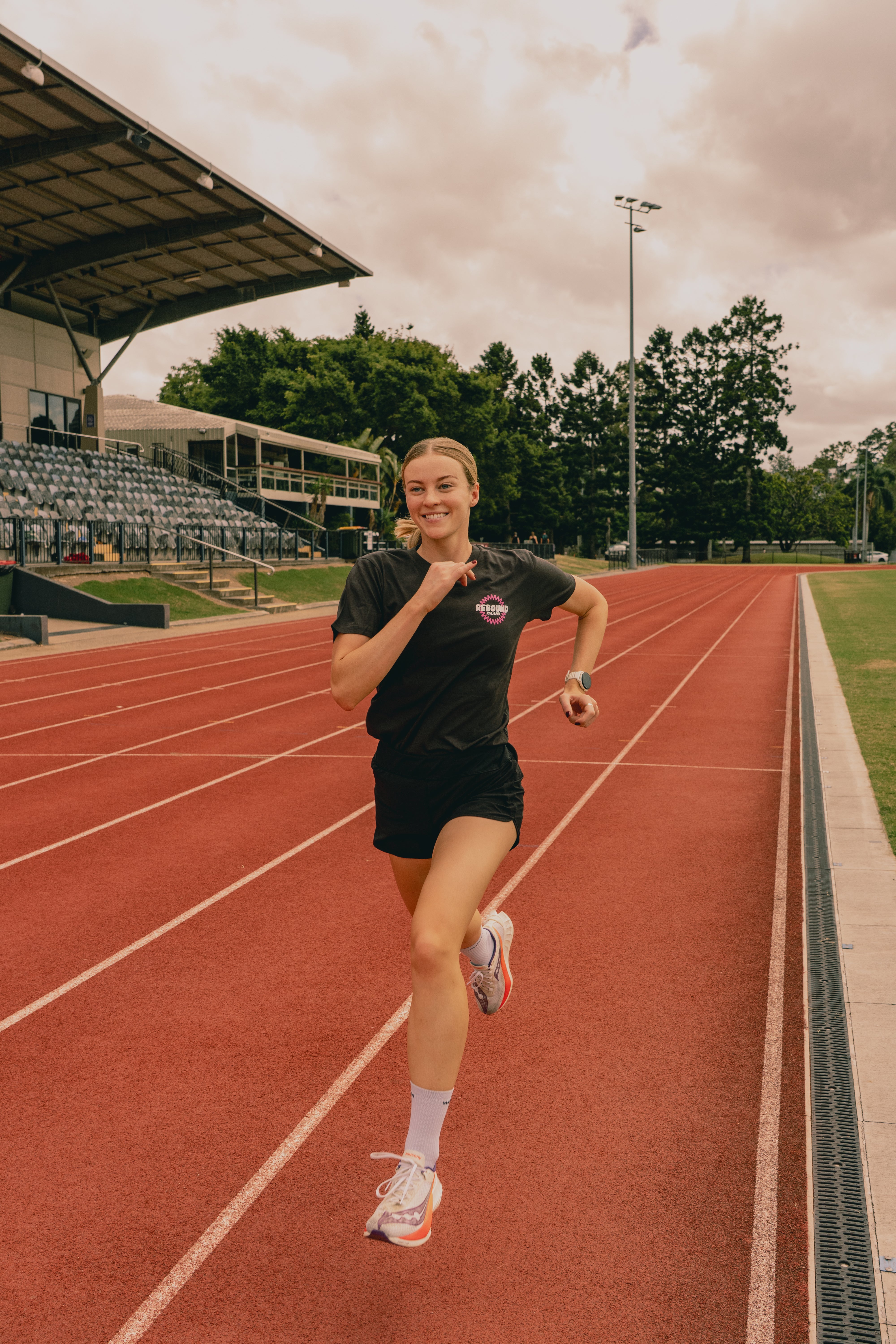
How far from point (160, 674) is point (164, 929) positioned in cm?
1140

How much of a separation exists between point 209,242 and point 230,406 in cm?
4554

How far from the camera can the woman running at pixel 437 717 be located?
2820 mm

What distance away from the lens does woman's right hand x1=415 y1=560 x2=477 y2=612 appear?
2.86 m

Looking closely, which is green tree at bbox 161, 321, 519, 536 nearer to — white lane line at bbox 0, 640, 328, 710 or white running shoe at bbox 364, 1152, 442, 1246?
white lane line at bbox 0, 640, 328, 710

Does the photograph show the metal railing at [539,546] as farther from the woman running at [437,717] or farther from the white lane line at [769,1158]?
the woman running at [437,717]

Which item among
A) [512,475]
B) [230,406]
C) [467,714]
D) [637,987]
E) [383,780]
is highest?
[230,406]

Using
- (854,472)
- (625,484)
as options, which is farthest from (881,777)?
(854,472)

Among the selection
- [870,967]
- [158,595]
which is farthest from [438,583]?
[158,595]

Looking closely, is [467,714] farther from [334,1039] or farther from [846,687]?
[846,687]

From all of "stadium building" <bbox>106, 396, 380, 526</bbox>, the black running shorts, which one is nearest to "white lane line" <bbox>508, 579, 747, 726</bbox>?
the black running shorts

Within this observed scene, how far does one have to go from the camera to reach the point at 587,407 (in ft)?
314

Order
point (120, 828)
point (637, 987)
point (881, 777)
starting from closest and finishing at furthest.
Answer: point (637, 987), point (120, 828), point (881, 777)

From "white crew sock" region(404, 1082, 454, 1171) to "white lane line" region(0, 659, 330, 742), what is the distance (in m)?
9.16

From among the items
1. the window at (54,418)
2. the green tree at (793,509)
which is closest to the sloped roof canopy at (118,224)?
the window at (54,418)
